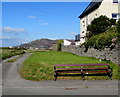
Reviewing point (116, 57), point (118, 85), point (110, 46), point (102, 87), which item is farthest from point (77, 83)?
point (110, 46)

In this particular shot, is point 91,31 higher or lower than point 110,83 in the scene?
higher

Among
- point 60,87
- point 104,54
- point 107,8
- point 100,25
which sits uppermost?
point 107,8

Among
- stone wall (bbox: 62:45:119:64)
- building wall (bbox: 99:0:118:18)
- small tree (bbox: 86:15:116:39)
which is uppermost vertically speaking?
building wall (bbox: 99:0:118:18)

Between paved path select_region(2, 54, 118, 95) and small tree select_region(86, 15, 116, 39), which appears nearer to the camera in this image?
paved path select_region(2, 54, 118, 95)

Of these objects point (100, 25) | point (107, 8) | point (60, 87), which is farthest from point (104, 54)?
point (107, 8)

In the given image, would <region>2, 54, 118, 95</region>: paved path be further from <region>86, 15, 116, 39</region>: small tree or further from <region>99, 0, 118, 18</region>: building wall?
<region>99, 0, 118, 18</region>: building wall

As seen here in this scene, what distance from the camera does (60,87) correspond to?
30.8ft

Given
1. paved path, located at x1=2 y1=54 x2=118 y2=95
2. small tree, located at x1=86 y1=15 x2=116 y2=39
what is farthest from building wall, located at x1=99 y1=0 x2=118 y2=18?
paved path, located at x1=2 y1=54 x2=118 y2=95

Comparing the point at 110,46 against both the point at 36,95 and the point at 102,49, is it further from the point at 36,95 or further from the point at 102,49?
the point at 36,95

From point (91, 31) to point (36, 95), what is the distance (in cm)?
2095

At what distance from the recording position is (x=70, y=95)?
25.9 feet

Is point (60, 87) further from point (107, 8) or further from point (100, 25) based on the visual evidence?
point (107, 8)

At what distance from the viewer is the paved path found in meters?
8.39

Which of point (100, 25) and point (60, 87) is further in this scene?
point (100, 25)
